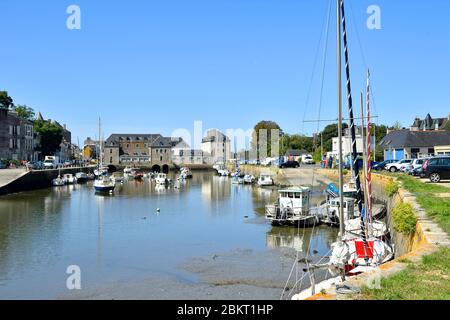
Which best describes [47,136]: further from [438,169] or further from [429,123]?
[438,169]

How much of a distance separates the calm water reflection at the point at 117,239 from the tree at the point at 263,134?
4077 inches

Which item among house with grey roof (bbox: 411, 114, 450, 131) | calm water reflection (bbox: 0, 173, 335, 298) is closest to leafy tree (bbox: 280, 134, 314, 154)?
house with grey roof (bbox: 411, 114, 450, 131)

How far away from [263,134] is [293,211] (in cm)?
12476

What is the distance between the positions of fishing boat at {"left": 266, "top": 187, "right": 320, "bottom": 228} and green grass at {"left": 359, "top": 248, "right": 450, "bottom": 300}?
22.0 meters

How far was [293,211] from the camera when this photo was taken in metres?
36.5

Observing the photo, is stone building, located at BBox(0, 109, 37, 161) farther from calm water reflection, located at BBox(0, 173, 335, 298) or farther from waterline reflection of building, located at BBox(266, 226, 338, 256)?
waterline reflection of building, located at BBox(266, 226, 338, 256)

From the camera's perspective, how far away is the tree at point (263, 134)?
6309 inches

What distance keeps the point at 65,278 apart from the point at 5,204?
38.0m

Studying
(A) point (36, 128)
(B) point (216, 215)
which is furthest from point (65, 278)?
(A) point (36, 128)

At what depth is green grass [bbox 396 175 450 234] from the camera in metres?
19.8

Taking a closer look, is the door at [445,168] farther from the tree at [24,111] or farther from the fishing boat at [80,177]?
the tree at [24,111]

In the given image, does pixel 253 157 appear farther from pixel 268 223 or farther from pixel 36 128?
pixel 268 223

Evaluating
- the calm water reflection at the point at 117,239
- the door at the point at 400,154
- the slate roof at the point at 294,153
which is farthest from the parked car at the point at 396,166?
the slate roof at the point at 294,153
